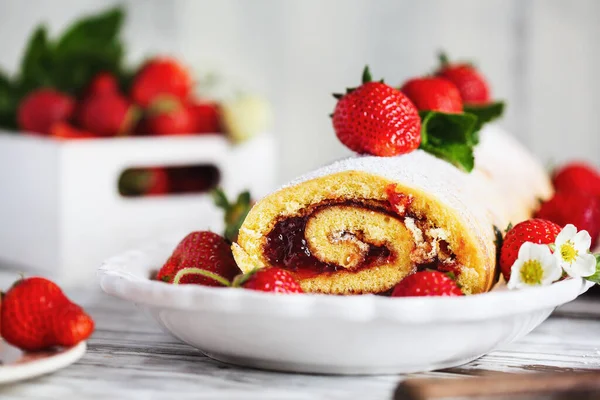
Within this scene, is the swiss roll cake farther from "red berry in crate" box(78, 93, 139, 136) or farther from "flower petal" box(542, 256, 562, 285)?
"red berry in crate" box(78, 93, 139, 136)

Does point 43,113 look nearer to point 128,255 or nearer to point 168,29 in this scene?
point 128,255

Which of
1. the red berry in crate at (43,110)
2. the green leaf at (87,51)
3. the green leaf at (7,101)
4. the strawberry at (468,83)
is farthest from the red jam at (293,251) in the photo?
the green leaf at (7,101)

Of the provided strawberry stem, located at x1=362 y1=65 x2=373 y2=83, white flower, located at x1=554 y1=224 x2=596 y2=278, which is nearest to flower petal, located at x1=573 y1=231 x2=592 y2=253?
white flower, located at x1=554 y1=224 x2=596 y2=278

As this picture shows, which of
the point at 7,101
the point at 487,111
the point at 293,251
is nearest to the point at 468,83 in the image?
the point at 487,111

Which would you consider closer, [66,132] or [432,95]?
[432,95]

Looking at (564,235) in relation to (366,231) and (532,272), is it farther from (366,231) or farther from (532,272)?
(366,231)
